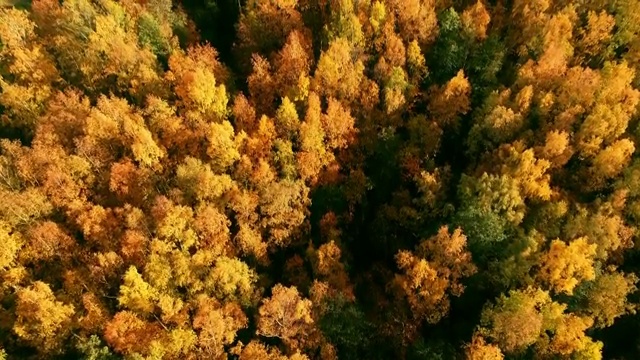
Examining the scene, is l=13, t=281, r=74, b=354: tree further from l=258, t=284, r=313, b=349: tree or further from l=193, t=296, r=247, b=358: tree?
l=258, t=284, r=313, b=349: tree

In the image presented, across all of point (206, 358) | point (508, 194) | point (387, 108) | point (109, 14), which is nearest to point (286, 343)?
point (206, 358)

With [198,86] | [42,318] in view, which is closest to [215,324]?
[42,318]

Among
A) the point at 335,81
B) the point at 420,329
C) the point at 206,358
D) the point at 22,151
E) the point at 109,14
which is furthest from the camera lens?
the point at 109,14

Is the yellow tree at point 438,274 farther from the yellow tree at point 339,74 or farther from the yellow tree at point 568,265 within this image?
the yellow tree at point 339,74

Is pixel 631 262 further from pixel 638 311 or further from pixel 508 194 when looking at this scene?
pixel 508 194

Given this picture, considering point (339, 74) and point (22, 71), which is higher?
point (339, 74)

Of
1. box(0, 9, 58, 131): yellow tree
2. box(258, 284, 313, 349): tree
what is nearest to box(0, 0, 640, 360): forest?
box(258, 284, 313, 349): tree

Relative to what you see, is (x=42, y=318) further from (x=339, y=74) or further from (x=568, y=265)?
(x=568, y=265)

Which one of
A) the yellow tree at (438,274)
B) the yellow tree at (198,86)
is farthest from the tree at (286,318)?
the yellow tree at (198,86)
